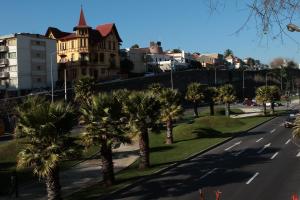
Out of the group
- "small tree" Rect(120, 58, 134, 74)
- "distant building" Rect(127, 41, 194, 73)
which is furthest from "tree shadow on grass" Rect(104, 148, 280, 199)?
"small tree" Rect(120, 58, 134, 74)

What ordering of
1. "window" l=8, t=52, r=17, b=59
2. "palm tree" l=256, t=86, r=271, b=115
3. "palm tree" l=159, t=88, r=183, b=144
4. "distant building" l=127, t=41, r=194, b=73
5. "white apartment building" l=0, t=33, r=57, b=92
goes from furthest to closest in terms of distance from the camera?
1. "distant building" l=127, t=41, r=194, b=73
2. "window" l=8, t=52, r=17, b=59
3. "white apartment building" l=0, t=33, r=57, b=92
4. "palm tree" l=256, t=86, r=271, b=115
5. "palm tree" l=159, t=88, r=183, b=144

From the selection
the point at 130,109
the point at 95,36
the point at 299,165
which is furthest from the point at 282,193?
the point at 95,36

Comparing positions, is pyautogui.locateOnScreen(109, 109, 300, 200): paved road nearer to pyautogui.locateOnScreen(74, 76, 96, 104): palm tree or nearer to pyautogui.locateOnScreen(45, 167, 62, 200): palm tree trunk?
pyautogui.locateOnScreen(45, 167, 62, 200): palm tree trunk

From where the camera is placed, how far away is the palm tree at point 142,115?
35.9 meters

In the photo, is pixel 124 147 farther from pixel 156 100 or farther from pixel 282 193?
pixel 282 193

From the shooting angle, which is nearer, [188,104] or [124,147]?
[124,147]

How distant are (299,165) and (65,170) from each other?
1663cm

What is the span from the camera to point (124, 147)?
48.9 metres

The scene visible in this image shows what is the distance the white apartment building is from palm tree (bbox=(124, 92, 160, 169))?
55.1 metres

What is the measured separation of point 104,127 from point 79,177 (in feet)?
18.9

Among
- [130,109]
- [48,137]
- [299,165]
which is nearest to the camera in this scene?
[48,137]

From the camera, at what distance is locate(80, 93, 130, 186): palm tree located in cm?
3008

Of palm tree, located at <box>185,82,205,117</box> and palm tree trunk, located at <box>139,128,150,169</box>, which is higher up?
palm tree, located at <box>185,82,205,117</box>

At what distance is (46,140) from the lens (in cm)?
2473
